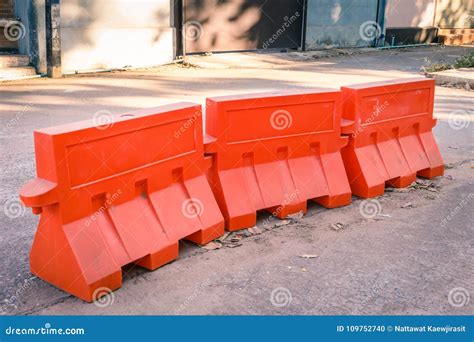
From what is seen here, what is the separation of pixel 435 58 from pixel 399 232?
15.1m

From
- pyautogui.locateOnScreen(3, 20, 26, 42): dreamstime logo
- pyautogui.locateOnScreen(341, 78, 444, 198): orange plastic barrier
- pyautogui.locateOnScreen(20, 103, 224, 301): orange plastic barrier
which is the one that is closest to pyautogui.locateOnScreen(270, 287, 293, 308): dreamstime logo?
pyautogui.locateOnScreen(20, 103, 224, 301): orange plastic barrier

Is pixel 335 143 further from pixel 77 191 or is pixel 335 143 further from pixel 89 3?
pixel 89 3

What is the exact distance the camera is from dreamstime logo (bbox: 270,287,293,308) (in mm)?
3600

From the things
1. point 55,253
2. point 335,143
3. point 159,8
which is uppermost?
point 159,8

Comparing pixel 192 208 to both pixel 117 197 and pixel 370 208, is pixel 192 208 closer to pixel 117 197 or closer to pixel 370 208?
pixel 117 197

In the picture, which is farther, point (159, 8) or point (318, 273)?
point (159, 8)

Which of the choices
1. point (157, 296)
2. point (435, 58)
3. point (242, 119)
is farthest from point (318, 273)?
point (435, 58)

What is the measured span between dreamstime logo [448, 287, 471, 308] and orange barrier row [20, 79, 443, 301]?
1586 mm

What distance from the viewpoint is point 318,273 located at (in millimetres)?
4004
